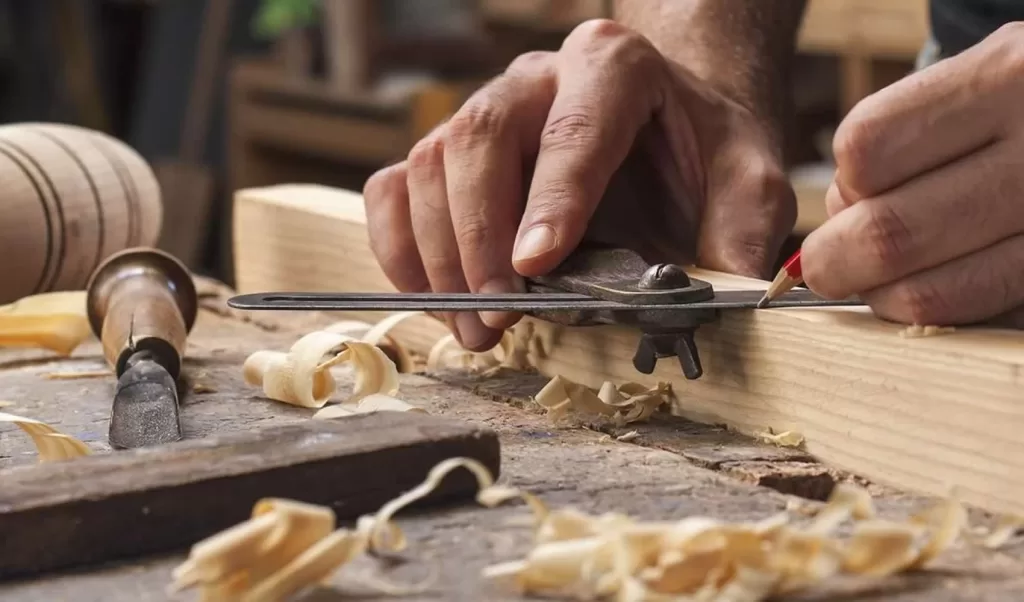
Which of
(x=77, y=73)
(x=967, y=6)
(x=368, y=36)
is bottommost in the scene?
(x=77, y=73)

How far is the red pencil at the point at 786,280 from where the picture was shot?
3.39 feet

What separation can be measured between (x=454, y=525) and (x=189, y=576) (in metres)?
0.18

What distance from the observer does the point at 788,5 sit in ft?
5.80

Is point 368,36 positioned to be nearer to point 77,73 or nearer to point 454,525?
point 77,73

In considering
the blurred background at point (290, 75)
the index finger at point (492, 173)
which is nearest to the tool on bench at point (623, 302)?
the index finger at point (492, 173)

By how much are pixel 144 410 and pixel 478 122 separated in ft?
1.49

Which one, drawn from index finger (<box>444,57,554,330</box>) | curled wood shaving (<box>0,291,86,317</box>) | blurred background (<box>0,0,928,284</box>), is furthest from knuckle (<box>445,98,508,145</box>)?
blurred background (<box>0,0,928,284</box>)

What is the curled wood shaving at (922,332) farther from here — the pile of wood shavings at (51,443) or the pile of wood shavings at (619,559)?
the pile of wood shavings at (51,443)

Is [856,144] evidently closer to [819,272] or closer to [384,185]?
[819,272]

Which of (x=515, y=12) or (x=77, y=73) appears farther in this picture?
(x=77, y=73)

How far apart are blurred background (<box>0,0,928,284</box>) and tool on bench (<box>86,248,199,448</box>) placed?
5.67 ft

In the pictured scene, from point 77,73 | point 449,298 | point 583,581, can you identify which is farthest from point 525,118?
point 77,73

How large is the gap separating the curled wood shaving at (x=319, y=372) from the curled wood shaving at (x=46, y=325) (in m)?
0.39

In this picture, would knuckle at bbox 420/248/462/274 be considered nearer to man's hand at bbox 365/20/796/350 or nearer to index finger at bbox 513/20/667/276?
man's hand at bbox 365/20/796/350
